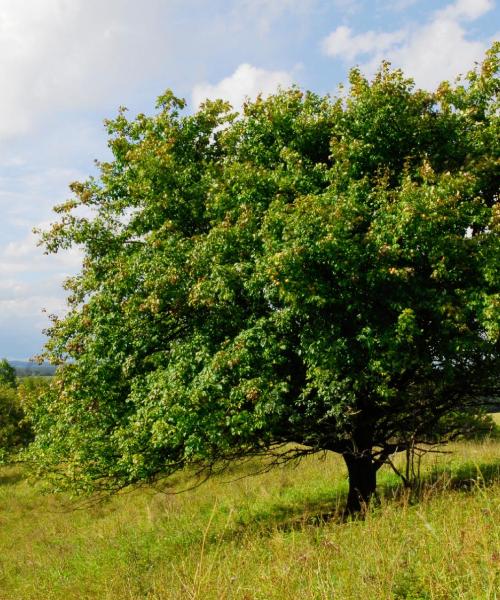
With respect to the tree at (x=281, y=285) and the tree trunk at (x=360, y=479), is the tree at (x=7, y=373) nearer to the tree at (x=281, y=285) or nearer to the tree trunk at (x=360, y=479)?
the tree at (x=281, y=285)

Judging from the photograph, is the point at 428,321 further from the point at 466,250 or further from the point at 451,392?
the point at 451,392

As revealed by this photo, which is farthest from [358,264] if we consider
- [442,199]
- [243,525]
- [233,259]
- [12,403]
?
[12,403]

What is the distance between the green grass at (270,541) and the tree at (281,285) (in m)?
2.01

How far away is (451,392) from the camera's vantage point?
14000 millimetres

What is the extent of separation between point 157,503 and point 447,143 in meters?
19.0

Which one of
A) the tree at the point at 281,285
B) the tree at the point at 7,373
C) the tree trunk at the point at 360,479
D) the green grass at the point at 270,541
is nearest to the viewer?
the green grass at the point at 270,541

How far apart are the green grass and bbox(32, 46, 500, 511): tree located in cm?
201

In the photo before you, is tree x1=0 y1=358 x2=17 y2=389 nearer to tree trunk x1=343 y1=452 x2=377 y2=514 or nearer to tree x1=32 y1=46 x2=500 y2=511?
tree x1=32 y1=46 x2=500 y2=511

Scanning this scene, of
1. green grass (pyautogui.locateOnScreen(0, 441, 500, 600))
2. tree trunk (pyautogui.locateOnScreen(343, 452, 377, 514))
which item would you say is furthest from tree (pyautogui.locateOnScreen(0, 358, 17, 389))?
tree trunk (pyautogui.locateOnScreen(343, 452, 377, 514))

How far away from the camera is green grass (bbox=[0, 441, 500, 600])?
5852 mm

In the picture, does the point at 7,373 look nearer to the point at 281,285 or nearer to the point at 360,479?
the point at 360,479

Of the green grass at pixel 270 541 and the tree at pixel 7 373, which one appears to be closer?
the green grass at pixel 270 541

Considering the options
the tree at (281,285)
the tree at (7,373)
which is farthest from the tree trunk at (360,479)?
the tree at (7,373)

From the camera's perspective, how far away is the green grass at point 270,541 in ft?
19.2
